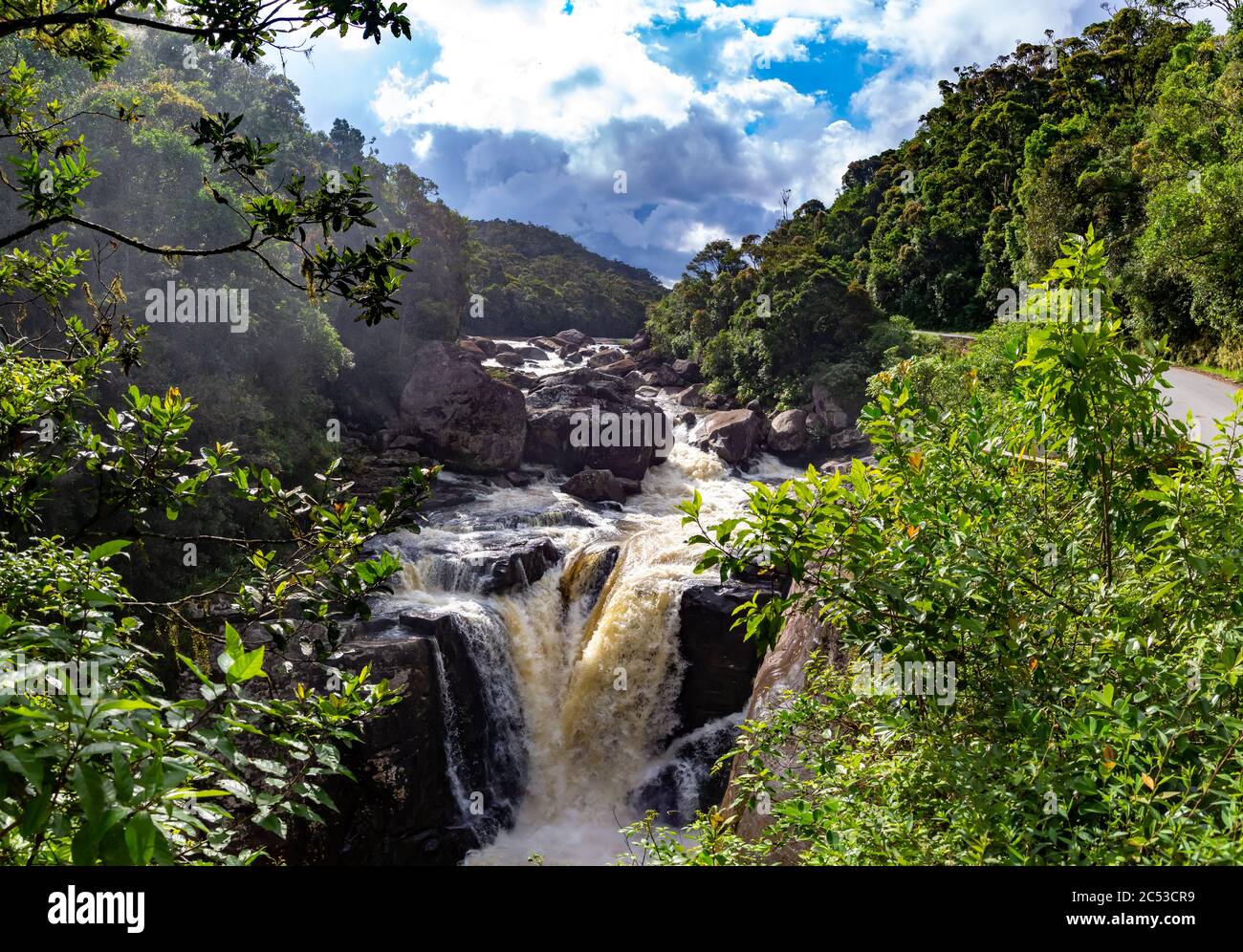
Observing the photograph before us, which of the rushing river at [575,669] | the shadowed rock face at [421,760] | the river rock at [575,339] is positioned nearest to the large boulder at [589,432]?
the rushing river at [575,669]

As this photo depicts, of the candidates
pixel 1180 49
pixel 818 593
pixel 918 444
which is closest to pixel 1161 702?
pixel 818 593

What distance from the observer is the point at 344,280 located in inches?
129

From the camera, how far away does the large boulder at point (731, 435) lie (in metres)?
Answer: 29.0

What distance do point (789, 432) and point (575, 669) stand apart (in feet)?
63.7

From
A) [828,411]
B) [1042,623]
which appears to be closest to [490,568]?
[1042,623]

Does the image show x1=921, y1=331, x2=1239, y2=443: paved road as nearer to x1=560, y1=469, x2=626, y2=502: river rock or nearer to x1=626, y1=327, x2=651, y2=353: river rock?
x1=560, y1=469, x2=626, y2=502: river rock

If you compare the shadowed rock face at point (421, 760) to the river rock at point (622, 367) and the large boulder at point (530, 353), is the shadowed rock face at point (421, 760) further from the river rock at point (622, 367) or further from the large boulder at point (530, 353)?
the large boulder at point (530, 353)

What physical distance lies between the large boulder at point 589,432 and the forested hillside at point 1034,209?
939 centimetres

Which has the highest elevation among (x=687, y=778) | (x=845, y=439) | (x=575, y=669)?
(x=845, y=439)

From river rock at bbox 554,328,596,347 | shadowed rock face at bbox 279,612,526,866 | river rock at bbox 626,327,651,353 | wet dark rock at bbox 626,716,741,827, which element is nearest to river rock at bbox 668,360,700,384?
river rock at bbox 626,327,651,353

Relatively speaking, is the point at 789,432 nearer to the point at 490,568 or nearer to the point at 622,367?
the point at 622,367

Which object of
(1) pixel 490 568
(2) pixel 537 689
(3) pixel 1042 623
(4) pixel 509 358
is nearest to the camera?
(3) pixel 1042 623

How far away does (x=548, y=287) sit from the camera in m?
64.6

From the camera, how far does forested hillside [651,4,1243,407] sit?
801 inches
